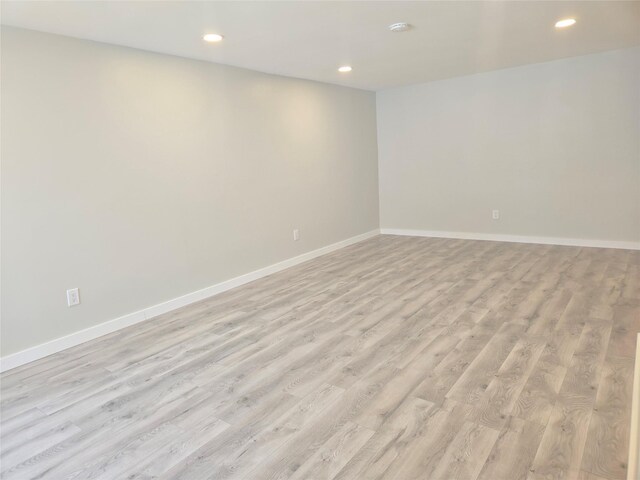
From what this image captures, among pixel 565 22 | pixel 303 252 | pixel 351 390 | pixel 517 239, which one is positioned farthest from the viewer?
pixel 517 239

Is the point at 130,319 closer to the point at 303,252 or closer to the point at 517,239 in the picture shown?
the point at 303,252

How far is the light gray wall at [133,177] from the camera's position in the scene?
273cm

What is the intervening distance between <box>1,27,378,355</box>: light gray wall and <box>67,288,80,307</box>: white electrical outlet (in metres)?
0.04

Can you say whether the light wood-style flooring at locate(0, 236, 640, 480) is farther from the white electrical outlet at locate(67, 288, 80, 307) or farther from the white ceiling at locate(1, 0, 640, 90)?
the white ceiling at locate(1, 0, 640, 90)

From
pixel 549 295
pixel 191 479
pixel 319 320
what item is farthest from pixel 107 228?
pixel 549 295

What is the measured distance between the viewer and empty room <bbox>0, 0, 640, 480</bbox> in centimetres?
191

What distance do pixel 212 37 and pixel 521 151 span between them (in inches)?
155

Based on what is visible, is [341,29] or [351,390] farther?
[341,29]

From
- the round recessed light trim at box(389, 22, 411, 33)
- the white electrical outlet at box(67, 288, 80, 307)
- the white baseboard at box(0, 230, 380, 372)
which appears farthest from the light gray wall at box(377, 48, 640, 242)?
the white electrical outlet at box(67, 288, 80, 307)

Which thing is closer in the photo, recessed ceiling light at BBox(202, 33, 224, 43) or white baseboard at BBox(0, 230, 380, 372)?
white baseboard at BBox(0, 230, 380, 372)

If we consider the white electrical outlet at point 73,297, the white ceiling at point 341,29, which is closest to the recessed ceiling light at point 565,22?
the white ceiling at point 341,29

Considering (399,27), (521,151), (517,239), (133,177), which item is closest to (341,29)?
(399,27)

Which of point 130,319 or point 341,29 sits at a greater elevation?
point 341,29

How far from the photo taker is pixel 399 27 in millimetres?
3068
